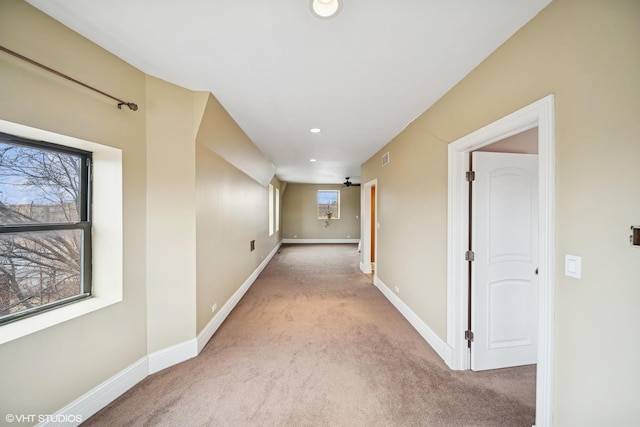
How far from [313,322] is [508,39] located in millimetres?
3225

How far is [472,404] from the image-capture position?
1.69 meters

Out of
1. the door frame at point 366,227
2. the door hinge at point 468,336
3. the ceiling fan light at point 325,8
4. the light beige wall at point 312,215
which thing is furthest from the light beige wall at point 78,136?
the light beige wall at point 312,215

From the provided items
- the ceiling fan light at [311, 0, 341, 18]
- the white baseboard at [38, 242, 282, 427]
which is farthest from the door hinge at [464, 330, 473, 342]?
the ceiling fan light at [311, 0, 341, 18]

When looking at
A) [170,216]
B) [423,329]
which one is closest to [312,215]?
[423,329]

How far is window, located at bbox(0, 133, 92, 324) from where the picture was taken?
4.44ft

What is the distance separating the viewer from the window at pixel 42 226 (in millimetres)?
1354

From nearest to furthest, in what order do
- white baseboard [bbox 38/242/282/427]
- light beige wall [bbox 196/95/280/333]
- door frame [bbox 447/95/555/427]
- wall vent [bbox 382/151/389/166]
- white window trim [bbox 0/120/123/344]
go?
door frame [bbox 447/95/555/427] → white baseboard [bbox 38/242/282/427] → white window trim [bbox 0/120/123/344] → light beige wall [bbox 196/95/280/333] → wall vent [bbox 382/151/389/166]

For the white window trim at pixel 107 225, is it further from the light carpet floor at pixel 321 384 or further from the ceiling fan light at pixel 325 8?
the ceiling fan light at pixel 325 8

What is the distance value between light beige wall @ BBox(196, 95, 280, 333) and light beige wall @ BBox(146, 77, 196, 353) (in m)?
0.10

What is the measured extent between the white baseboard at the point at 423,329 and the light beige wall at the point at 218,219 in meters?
2.42

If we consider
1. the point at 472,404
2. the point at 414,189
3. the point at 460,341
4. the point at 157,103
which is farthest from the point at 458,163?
the point at 157,103

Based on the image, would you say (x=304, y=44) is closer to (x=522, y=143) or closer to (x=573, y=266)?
(x=573, y=266)

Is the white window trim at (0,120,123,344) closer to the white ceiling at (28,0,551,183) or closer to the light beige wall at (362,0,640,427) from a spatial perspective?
the white ceiling at (28,0,551,183)

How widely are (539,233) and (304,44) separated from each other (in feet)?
6.09
